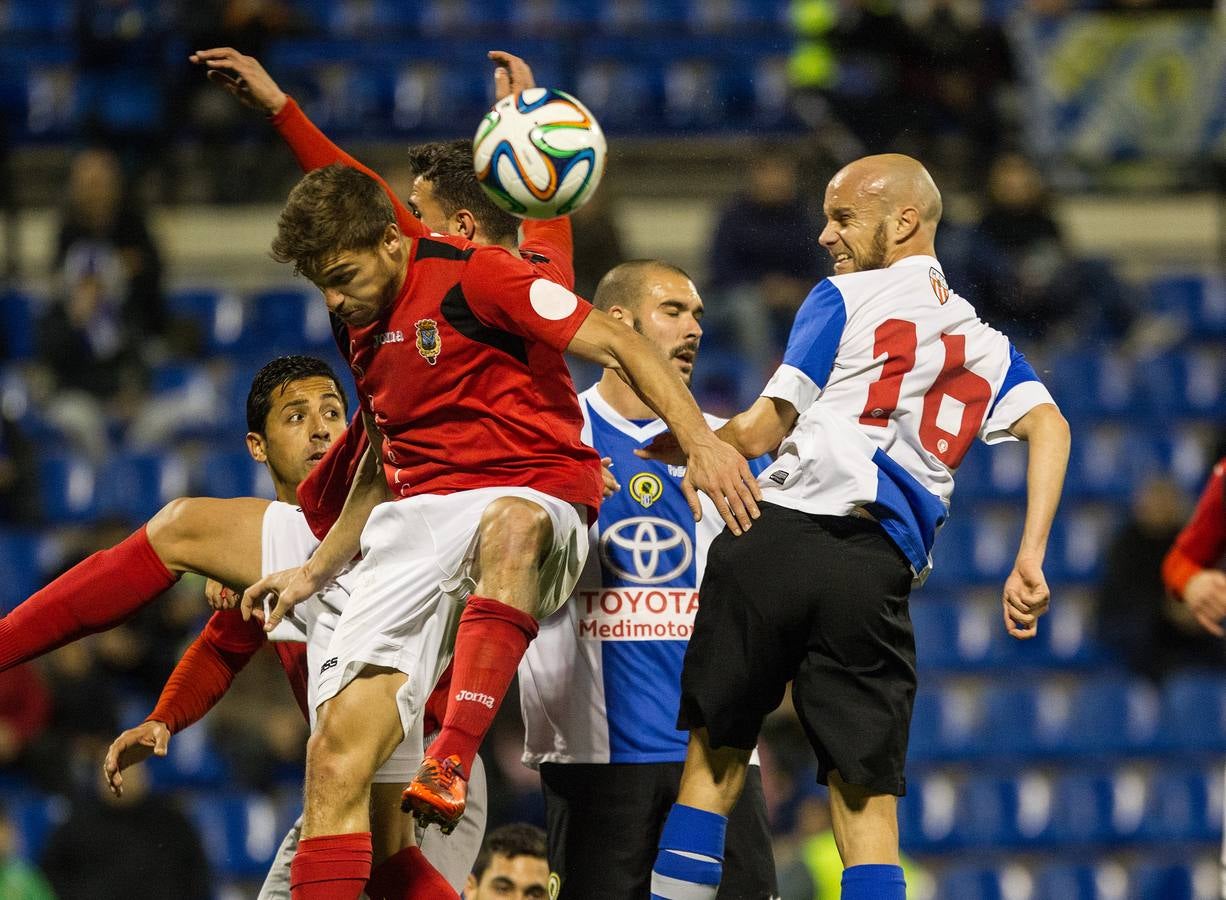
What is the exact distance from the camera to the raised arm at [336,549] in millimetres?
4379

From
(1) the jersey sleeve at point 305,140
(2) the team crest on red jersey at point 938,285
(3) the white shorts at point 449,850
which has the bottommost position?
(3) the white shorts at point 449,850

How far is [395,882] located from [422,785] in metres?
0.87

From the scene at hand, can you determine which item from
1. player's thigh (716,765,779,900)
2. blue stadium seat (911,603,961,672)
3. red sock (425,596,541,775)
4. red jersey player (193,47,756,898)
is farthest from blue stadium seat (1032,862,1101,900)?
red sock (425,596,541,775)

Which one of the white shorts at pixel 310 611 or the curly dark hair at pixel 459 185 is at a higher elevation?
the curly dark hair at pixel 459 185

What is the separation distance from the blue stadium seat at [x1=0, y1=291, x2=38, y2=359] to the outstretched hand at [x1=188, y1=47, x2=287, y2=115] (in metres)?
6.18

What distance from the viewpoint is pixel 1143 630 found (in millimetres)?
9484

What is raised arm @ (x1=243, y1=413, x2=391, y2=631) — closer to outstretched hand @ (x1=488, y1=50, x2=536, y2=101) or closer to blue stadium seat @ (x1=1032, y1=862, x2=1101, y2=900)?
outstretched hand @ (x1=488, y1=50, x2=536, y2=101)

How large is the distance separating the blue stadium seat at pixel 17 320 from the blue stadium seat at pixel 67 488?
3.39 ft

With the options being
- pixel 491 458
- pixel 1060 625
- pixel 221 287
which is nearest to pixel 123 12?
pixel 221 287

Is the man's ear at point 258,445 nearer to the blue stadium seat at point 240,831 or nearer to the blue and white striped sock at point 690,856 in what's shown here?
the blue and white striped sock at point 690,856

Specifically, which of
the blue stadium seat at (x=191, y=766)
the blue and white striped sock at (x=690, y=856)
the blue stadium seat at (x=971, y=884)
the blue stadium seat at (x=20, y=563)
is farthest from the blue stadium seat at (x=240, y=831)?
the blue and white striped sock at (x=690, y=856)

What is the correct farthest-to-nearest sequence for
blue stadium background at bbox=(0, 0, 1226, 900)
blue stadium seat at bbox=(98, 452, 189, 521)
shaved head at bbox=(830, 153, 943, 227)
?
blue stadium seat at bbox=(98, 452, 189, 521) → blue stadium background at bbox=(0, 0, 1226, 900) → shaved head at bbox=(830, 153, 943, 227)

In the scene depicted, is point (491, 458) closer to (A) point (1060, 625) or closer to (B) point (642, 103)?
(A) point (1060, 625)

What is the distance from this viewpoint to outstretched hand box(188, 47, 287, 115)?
473 cm
